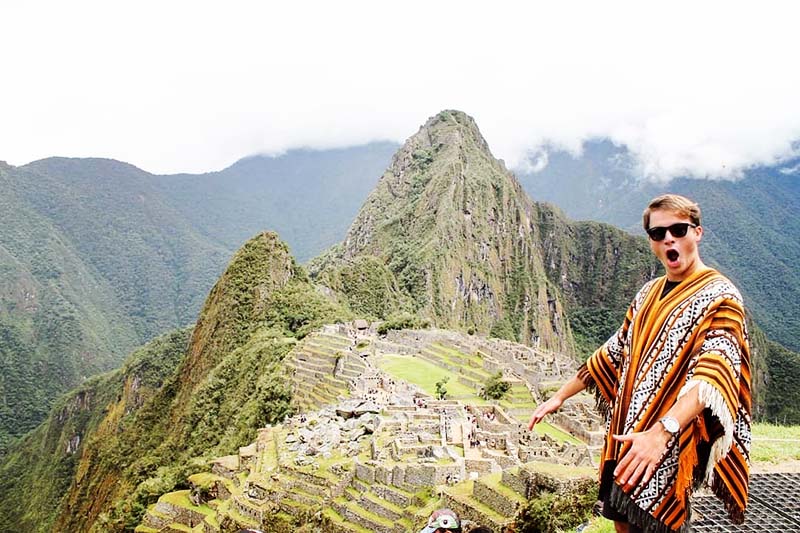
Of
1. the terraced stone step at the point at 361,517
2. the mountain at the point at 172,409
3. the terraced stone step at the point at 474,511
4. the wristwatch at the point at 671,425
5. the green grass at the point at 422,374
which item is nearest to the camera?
the wristwatch at the point at 671,425

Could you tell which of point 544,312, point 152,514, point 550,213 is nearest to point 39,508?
point 152,514

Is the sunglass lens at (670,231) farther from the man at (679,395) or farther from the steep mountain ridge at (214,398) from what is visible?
the steep mountain ridge at (214,398)

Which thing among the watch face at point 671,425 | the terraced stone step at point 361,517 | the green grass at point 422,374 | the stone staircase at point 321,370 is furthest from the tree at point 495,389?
the watch face at point 671,425

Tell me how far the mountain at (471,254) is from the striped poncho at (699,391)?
8364 centimetres

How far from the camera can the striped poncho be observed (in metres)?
3.42

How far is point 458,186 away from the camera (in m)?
132

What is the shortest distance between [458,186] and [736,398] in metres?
130

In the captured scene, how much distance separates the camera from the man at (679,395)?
3381mm

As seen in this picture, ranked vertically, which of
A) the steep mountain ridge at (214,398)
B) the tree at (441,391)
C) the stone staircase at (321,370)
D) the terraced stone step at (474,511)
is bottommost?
the steep mountain ridge at (214,398)

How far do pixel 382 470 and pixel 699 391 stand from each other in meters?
13.7

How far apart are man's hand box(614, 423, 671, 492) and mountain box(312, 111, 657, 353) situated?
83999mm

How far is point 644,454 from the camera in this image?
337 centimetres

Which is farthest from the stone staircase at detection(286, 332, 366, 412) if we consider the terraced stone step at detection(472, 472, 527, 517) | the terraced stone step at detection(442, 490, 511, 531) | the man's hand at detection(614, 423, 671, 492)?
the man's hand at detection(614, 423, 671, 492)

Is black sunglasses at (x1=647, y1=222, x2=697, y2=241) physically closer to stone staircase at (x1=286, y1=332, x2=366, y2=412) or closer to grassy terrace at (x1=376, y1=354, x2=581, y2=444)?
grassy terrace at (x1=376, y1=354, x2=581, y2=444)
